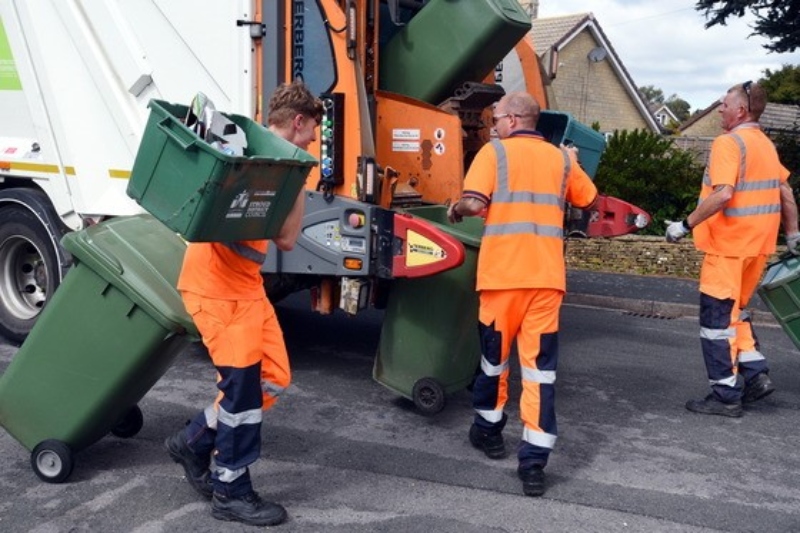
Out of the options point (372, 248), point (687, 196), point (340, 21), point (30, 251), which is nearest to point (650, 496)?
point (372, 248)

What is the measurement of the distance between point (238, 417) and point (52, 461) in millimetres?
904

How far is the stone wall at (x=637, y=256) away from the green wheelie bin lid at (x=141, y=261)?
6576 millimetres

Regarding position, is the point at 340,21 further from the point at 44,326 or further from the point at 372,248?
the point at 44,326

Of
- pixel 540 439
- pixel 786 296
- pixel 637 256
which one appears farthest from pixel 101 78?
pixel 637 256

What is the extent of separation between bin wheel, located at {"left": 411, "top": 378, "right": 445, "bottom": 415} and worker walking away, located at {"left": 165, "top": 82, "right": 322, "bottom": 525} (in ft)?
3.98

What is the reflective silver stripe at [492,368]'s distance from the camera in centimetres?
386

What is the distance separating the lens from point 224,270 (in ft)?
10.4

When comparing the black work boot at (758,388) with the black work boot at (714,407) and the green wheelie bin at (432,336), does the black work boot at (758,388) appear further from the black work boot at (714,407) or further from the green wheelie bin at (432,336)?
the green wheelie bin at (432,336)

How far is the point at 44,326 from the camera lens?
3561 mm

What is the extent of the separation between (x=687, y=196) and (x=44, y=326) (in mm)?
8492

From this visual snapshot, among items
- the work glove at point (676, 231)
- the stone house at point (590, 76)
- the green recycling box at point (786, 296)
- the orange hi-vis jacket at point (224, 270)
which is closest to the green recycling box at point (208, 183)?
the orange hi-vis jacket at point (224, 270)

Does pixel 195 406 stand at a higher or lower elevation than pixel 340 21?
lower

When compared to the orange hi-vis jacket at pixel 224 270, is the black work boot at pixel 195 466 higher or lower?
lower

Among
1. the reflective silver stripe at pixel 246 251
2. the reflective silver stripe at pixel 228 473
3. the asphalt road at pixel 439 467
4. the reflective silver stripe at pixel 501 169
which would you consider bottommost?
the asphalt road at pixel 439 467
